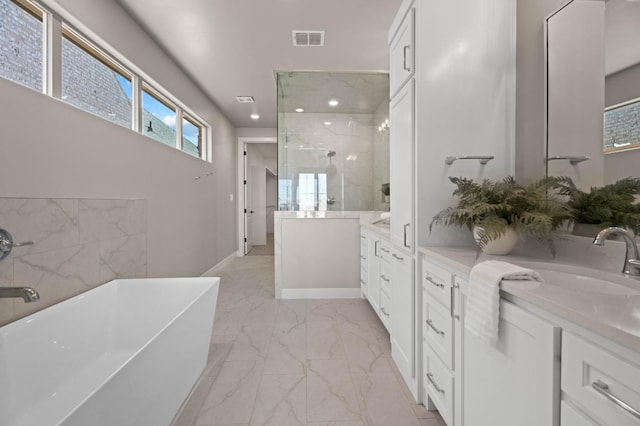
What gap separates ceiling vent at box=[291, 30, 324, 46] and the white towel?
8.44 feet

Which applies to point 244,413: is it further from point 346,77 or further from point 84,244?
point 346,77

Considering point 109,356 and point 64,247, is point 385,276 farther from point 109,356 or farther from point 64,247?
point 64,247

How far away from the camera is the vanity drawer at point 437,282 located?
125cm

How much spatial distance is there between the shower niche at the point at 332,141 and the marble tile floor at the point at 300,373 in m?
1.35

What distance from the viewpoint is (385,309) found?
2.27 m

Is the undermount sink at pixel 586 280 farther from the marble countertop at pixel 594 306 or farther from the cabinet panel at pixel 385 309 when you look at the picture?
the cabinet panel at pixel 385 309

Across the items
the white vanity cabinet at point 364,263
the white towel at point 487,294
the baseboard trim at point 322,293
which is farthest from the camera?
the baseboard trim at point 322,293

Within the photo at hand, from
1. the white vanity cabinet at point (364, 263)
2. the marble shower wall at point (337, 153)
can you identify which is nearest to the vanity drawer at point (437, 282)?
the white vanity cabinet at point (364, 263)

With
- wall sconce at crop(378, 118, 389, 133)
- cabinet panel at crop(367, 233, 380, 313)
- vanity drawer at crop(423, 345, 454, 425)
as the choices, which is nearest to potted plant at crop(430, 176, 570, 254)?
vanity drawer at crop(423, 345, 454, 425)

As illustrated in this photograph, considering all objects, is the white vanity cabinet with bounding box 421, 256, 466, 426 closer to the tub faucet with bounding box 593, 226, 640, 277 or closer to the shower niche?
the tub faucet with bounding box 593, 226, 640, 277

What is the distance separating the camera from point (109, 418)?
865 mm

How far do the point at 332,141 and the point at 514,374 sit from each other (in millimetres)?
3170

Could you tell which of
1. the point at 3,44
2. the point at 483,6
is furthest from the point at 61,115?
the point at 483,6

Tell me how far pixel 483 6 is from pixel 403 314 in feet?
6.08
